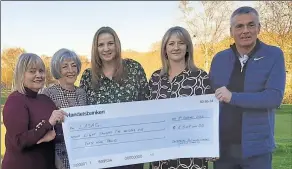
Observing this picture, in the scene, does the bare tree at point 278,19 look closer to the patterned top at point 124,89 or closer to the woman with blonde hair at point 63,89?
the patterned top at point 124,89

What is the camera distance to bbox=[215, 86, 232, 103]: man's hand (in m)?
2.02

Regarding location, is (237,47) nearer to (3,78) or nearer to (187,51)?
(187,51)

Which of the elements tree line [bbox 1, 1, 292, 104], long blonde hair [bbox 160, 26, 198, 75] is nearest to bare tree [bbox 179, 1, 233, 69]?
tree line [bbox 1, 1, 292, 104]

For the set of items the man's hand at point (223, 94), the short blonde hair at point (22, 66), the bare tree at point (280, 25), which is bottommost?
the man's hand at point (223, 94)

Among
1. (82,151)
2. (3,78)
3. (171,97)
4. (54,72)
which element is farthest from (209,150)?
(3,78)

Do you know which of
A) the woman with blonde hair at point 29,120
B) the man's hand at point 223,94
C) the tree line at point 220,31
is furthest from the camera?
the tree line at point 220,31

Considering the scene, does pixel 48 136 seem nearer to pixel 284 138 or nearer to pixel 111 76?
pixel 111 76

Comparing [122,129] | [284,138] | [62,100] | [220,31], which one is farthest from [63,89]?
[284,138]

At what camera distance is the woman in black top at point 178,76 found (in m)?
2.10

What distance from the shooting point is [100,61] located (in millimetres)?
2205

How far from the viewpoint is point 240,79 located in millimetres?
2139

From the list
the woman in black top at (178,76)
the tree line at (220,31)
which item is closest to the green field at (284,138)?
the tree line at (220,31)

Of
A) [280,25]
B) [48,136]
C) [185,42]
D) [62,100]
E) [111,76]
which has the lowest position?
[48,136]

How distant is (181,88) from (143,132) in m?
0.35
